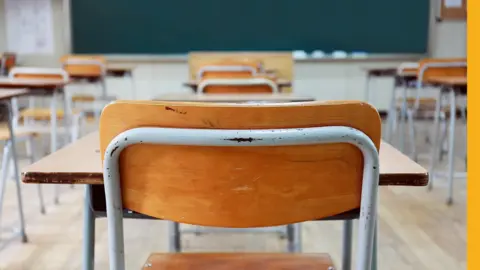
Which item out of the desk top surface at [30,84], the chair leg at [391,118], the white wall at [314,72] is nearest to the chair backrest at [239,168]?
the desk top surface at [30,84]

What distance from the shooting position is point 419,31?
6.85 m

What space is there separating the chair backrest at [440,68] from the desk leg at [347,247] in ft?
9.67

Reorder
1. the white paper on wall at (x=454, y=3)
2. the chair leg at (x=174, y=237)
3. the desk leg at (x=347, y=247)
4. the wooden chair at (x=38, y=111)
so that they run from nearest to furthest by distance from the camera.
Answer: the desk leg at (x=347, y=247), the chair leg at (x=174, y=237), the wooden chair at (x=38, y=111), the white paper on wall at (x=454, y=3)

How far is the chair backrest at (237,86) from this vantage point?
276 cm

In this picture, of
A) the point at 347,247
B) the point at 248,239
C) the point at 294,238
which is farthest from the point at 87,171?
the point at 248,239

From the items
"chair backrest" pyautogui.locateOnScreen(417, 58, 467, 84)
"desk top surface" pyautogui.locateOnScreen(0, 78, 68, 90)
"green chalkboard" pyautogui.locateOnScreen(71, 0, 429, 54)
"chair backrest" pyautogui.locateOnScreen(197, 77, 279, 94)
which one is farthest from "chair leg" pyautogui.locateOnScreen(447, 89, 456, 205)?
"green chalkboard" pyautogui.locateOnScreen(71, 0, 429, 54)

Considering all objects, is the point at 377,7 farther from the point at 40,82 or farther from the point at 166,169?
the point at 166,169

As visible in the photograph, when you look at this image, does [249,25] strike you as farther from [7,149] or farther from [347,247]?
[347,247]

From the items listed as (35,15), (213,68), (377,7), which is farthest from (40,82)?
(377,7)

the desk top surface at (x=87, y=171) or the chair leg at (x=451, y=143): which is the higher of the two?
the desk top surface at (x=87, y=171)

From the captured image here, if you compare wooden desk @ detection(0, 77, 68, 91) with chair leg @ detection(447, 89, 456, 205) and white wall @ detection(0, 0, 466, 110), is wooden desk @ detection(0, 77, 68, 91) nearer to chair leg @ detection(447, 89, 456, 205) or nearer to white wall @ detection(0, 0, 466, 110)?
chair leg @ detection(447, 89, 456, 205)

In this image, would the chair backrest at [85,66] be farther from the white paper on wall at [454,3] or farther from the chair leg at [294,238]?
the white paper on wall at [454,3]

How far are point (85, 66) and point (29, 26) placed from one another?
2.05 meters

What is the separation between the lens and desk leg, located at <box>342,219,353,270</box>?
1372mm
